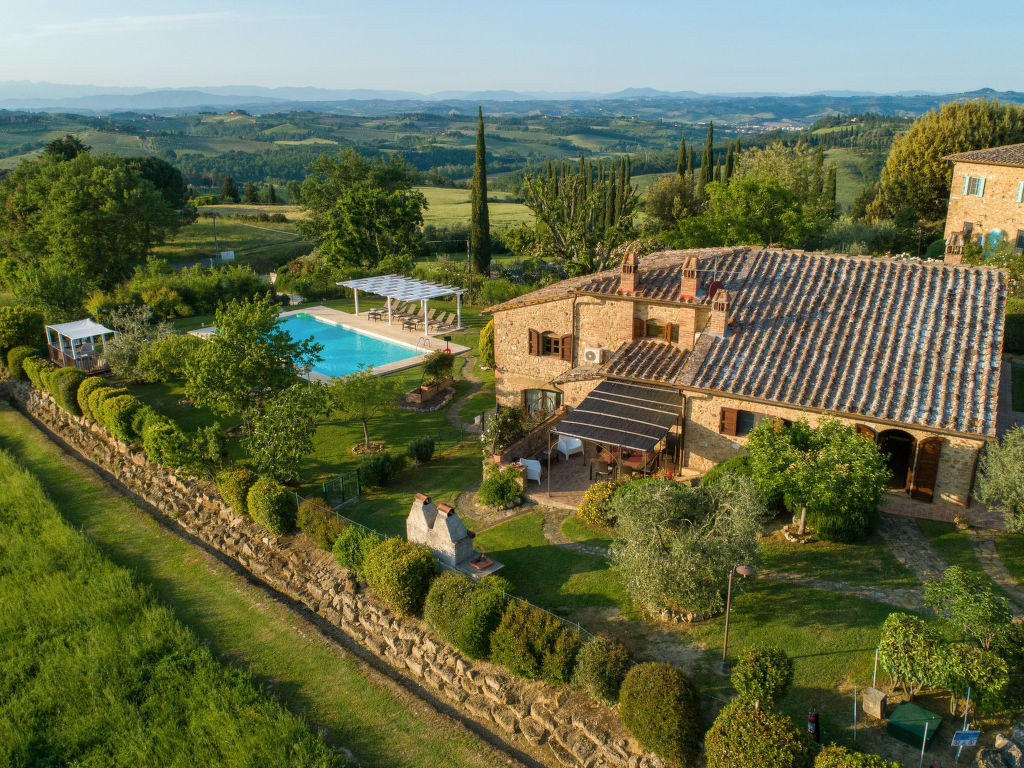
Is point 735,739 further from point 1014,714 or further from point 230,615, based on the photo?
point 230,615

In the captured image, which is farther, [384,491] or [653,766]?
[384,491]

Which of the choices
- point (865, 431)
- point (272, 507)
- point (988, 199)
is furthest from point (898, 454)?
point (988, 199)

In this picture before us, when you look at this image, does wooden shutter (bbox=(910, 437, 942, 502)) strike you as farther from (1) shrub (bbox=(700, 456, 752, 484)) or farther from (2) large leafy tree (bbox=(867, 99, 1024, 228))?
(2) large leafy tree (bbox=(867, 99, 1024, 228))

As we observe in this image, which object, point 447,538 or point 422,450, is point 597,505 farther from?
point 422,450

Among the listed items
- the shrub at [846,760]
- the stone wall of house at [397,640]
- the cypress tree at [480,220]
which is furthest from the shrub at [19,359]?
the shrub at [846,760]


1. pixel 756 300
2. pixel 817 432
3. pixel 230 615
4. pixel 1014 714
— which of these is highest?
pixel 756 300

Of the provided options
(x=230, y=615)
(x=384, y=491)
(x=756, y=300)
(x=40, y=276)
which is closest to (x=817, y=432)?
(x=756, y=300)

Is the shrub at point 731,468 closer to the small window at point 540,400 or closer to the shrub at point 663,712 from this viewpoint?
the shrub at point 663,712
